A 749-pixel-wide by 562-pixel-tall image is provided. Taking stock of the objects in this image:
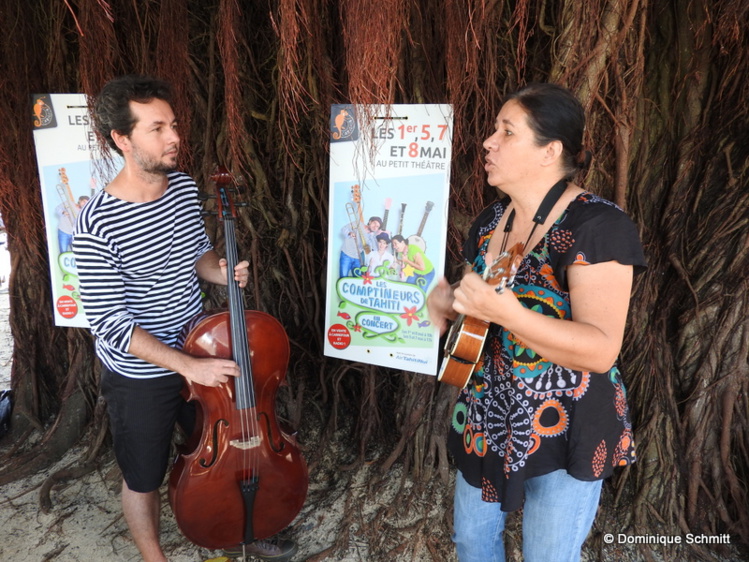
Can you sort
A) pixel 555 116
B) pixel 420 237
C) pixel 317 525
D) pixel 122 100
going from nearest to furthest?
pixel 555 116, pixel 122 100, pixel 420 237, pixel 317 525

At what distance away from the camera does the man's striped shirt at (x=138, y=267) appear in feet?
5.39

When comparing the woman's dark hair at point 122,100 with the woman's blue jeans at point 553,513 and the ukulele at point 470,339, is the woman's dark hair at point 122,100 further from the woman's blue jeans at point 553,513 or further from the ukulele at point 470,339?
the woman's blue jeans at point 553,513

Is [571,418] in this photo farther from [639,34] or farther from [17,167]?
[17,167]

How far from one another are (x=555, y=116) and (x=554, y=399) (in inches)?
25.0

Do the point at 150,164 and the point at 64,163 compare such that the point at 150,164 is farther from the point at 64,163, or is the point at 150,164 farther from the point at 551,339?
the point at 551,339

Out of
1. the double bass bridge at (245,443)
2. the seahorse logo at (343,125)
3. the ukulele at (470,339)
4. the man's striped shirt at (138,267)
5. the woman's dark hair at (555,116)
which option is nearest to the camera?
the ukulele at (470,339)

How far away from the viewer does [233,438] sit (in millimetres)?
1751

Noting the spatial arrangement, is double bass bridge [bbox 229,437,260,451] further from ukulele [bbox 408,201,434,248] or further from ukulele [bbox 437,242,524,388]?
ukulele [bbox 408,201,434,248]

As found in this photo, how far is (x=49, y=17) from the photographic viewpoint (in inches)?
101

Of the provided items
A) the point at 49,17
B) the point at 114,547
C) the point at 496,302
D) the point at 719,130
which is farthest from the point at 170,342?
the point at 719,130

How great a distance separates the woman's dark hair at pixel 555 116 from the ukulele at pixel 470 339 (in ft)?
0.95

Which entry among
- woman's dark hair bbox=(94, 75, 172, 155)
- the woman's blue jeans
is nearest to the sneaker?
the woman's blue jeans

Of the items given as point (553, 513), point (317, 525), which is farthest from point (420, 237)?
point (317, 525)
